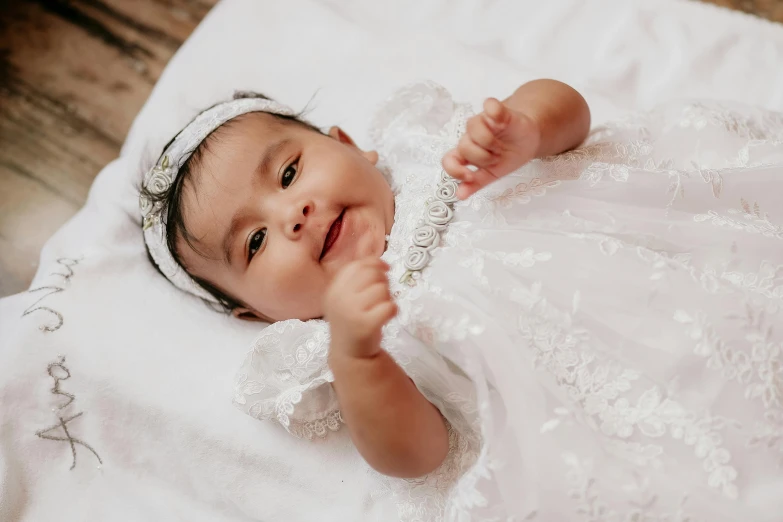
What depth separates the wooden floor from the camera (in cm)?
155

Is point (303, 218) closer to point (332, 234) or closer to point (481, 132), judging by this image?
point (332, 234)

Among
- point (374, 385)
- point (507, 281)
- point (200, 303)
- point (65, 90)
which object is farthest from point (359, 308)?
point (65, 90)

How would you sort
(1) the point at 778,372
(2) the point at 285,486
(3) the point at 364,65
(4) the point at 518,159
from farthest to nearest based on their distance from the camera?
(3) the point at 364,65, (2) the point at 285,486, (4) the point at 518,159, (1) the point at 778,372

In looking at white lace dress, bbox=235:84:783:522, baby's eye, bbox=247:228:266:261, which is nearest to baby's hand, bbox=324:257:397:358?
white lace dress, bbox=235:84:783:522

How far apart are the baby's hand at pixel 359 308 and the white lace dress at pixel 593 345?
13 centimetres

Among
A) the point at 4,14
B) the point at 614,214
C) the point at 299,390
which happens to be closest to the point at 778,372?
the point at 614,214

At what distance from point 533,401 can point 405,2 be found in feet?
3.54

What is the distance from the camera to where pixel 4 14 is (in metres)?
1.75

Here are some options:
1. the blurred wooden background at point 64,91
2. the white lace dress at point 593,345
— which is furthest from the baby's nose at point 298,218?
the blurred wooden background at point 64,91

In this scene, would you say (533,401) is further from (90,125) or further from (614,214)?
(90,125)

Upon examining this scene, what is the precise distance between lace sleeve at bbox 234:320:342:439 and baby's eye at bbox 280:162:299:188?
0.75ft

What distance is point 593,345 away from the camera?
0.86m

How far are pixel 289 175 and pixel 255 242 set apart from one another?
12 cm

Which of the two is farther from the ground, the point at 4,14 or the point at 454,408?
the point at 454,408
